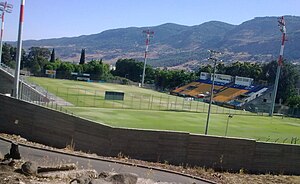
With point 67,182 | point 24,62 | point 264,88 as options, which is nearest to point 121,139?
point 67,182

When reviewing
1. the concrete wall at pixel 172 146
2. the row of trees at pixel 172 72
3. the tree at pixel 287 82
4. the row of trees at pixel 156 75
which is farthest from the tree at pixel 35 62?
the concrete wall at pixel 172 146

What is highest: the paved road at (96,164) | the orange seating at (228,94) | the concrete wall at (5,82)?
the paved road at (96,164)

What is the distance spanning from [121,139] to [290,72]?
104322 millimetres

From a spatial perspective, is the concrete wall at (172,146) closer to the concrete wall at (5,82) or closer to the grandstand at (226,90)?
the concrete wall at (5,82)

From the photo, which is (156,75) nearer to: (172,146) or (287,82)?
(287,82)

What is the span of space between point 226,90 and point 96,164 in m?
101

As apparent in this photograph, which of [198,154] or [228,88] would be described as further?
[228,88]

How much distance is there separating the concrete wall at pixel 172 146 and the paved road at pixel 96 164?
2.03 metres

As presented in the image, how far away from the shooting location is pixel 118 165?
15.9 meters

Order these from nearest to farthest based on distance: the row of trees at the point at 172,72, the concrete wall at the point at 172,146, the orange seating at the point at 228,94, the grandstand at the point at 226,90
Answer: the concrete wall at the point at 172,146 < the grandstand at the point at 226,90 < the orange seating at the point at 228,94 < the row of trees at the point at 172,72

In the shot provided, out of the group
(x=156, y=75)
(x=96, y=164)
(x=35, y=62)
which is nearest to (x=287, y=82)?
(x=156, y=75)

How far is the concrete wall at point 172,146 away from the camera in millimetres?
17719

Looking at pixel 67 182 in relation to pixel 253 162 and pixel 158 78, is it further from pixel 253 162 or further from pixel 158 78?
pixel 158 78

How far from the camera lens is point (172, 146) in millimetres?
17719
